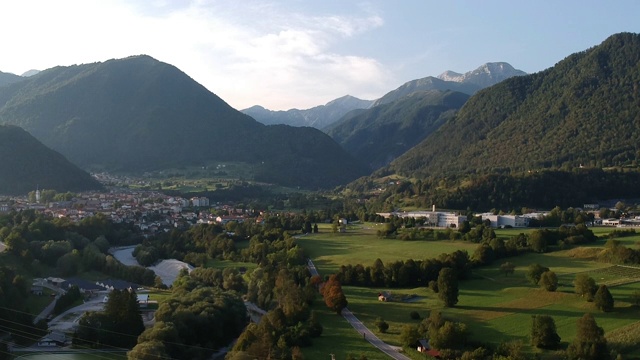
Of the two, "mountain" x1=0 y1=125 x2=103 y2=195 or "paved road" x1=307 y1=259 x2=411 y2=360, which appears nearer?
"paved road" x1=307 y1=259 x2=411 y2=360

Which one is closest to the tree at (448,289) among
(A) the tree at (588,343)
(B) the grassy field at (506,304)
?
(B) the grassy field at (506,304)

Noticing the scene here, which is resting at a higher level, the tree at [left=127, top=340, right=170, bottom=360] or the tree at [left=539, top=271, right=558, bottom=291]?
the tree at [left=539, top=271, right=558, bottom=291]

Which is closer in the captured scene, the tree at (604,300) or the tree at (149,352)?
the tree at (149,352)

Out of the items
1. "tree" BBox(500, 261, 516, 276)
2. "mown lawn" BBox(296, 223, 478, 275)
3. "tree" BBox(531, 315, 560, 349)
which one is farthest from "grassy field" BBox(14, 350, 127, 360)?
"tree" BBox(500, 261, 516, 276)

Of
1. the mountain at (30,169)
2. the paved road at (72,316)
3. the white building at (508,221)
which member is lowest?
the paved road at (72,316)

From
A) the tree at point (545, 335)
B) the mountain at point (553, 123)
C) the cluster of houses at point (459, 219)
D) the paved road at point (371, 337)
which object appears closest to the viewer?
the tree at point (545, 335)

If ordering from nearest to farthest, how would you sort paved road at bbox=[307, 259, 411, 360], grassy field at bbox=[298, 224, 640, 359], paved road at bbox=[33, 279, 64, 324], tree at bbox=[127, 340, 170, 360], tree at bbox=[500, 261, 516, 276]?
tree at bbox=[127, 340, 170, 360], paved road at bbox=[307, 259, 411, 360], grassy field at bbox=[298, 224, 640, 359], paved road at bbox=[33, 279, 64, 324], tree at bbox=[500, 261, 516, 276]

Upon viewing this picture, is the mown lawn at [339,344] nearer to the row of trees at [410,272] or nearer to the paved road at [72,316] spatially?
the row of trees at [410,272]

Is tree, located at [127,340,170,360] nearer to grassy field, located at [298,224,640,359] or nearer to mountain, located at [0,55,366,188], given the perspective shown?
grassy field, located at [298,224,640,359]
